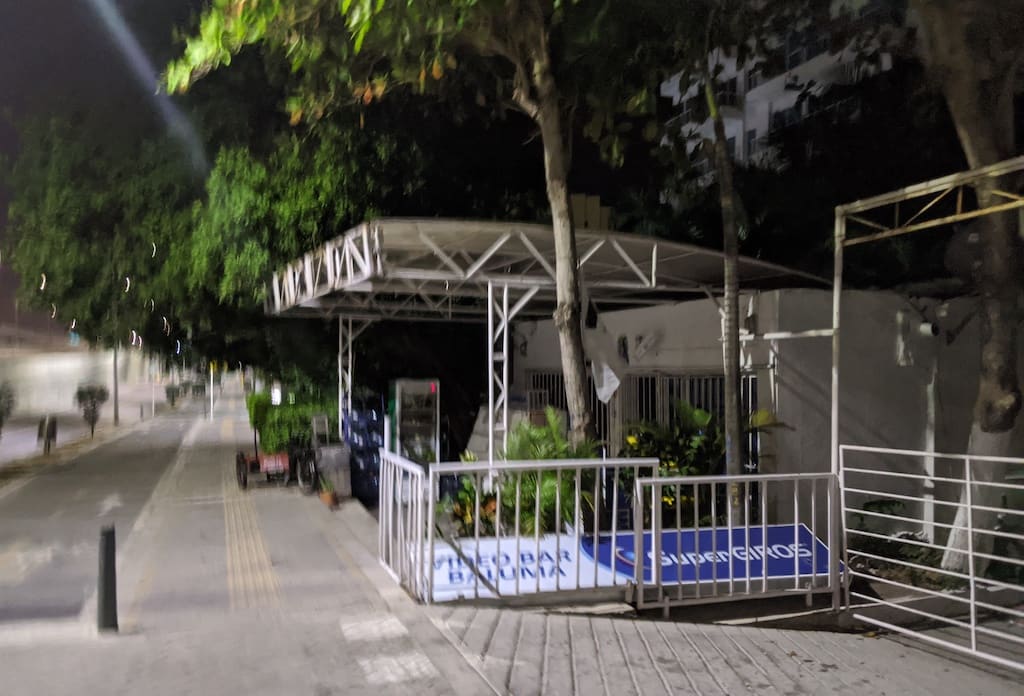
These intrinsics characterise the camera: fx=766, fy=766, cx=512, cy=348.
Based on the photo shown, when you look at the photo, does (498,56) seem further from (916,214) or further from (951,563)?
(951,563)

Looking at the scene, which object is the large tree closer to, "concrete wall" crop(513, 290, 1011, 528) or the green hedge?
"concrete wall" crop(513, 290, 1011, 528)

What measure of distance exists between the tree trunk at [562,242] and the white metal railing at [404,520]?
7.10 feet

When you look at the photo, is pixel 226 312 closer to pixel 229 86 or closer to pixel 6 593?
pixel 229 86

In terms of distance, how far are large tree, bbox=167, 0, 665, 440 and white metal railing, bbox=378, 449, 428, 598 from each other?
7.25 ft

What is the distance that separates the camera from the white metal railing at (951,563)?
5.39 meters

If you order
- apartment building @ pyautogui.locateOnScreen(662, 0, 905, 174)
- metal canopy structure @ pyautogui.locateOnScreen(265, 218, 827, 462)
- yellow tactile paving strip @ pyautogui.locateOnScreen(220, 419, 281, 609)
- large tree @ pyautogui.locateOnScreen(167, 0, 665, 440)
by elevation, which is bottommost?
yellow tactile paving strip @ pyautogui.locateOnScreen(220, 419, 281, 609)

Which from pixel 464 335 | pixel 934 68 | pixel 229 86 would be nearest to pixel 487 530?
pixel 934 68

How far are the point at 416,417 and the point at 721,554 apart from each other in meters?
6.37

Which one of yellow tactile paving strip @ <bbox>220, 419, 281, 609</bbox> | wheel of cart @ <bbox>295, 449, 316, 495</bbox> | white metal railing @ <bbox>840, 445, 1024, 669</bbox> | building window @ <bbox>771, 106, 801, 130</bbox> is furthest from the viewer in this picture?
building window @ <bbox>771, 106, 801, 130</bbox>

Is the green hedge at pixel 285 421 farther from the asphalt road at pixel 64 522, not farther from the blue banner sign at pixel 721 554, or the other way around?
the blue banner sign at pixel 721 554

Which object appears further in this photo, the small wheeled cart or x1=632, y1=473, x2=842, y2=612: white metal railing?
the small wheeled cart

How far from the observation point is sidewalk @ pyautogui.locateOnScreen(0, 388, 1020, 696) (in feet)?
14.5

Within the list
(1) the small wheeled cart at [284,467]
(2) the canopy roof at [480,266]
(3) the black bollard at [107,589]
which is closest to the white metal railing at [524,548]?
(3) the black bollard at [107,589]

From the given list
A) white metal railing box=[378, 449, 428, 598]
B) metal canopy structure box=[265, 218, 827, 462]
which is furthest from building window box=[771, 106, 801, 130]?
white metal railing box=[378, 449, 428, 598]
